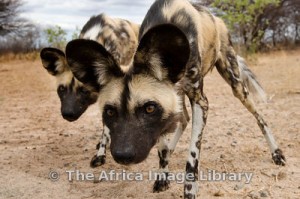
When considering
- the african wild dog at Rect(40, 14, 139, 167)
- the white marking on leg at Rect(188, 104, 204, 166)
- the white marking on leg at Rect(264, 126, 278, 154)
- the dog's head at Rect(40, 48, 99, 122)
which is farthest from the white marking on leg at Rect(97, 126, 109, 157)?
the white marking on leg at Rect(264, 126, 278, 154)

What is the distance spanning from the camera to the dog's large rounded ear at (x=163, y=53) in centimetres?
233

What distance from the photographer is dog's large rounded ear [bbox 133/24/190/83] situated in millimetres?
2330

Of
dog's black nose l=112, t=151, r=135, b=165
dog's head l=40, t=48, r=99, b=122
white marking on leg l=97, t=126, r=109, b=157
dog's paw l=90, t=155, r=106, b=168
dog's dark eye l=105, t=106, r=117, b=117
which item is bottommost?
dog's paw l=90, t=155, r=106, b=168

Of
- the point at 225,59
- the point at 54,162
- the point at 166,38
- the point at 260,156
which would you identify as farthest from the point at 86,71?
the point at 260,156

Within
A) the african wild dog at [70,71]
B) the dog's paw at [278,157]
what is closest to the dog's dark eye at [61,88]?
the african wild dog at [70,71]

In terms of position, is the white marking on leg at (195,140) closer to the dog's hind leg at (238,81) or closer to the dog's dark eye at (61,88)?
the dog's hind leg at (238,81)

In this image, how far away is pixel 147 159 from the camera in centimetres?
438

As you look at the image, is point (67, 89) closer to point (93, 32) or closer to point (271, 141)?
point (93, 32)

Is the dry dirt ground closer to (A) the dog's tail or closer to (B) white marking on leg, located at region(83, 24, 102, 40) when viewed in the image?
(A) the dog's tail

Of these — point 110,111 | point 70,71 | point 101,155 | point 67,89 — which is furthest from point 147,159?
point 110,111

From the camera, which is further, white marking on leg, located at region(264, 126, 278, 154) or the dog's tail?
the dog's tail

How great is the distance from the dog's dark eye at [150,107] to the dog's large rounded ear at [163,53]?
0.17m

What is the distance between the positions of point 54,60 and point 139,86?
2.33m

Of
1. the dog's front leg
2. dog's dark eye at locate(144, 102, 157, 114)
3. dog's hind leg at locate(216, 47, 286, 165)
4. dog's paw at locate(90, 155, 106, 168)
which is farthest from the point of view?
dog's paw at locate(90, 155, 106, 168)
